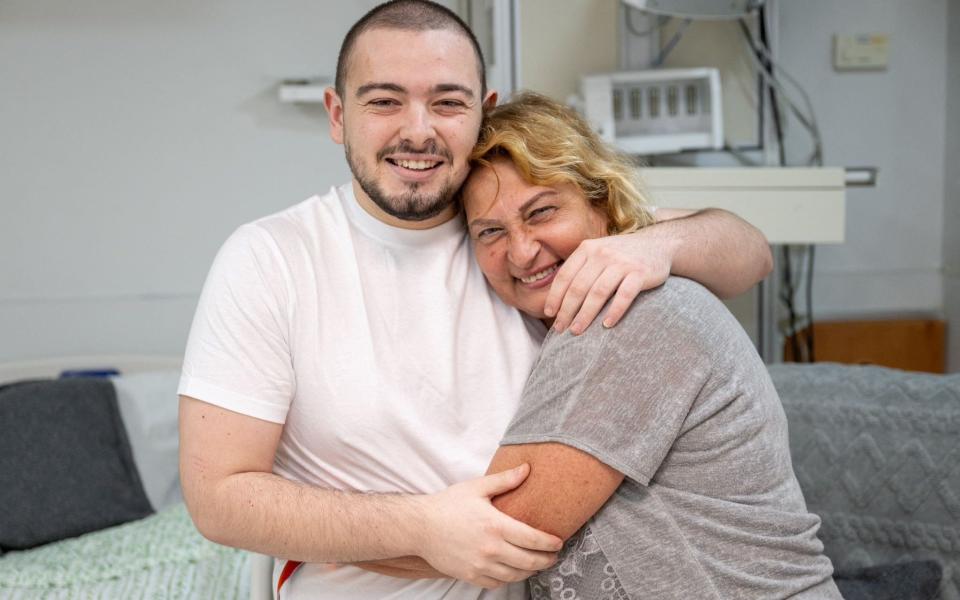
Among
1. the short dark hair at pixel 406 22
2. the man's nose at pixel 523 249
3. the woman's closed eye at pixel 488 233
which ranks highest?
the short dark hair at pixel 406 22

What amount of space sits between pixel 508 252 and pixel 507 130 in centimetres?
16

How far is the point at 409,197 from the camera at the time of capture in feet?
3.86

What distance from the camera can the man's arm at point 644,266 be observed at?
1.01m

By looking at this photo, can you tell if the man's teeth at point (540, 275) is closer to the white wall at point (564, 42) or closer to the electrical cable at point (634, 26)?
the white wall at point (564, 42)

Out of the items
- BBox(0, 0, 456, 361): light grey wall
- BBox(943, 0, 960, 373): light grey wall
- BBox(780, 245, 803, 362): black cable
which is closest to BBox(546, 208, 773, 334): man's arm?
BBox(780, 245, 803, 362): black cable

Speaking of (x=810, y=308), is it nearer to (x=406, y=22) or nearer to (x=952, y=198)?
(x=952, y=198)

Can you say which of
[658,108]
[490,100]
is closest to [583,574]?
[490,100]

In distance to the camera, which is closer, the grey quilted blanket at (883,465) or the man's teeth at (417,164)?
the man's teeth at (417,164)

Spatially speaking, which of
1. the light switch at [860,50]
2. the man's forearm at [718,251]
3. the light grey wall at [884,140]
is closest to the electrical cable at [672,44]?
the light grey wall at [884,140]

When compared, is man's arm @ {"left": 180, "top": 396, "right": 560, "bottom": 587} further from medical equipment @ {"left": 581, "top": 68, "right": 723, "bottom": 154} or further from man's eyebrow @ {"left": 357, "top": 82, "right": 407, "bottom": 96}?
medical equipment @ {"left": 581, "top": 68, "right": 723, "bottom": 154}

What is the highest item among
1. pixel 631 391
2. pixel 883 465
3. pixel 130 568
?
pixel 631 391

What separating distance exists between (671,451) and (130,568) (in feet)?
3.84

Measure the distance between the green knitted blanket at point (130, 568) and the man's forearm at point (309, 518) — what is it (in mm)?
691

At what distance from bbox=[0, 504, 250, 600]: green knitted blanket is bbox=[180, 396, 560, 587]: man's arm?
2.23 ft
